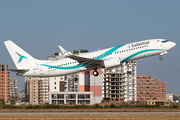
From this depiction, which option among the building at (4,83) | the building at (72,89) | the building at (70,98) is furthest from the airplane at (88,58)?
the building at (4,83)

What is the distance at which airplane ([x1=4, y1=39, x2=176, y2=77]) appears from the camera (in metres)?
51.0

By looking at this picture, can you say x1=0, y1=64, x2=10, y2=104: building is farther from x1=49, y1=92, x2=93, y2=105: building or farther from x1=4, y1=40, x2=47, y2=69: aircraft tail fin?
x1=4, y1=40, x2=47, y2=69: aircraft tail fin

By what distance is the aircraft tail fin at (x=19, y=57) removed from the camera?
56.1m

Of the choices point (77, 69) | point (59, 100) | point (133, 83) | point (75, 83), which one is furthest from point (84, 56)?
point (133, 83)

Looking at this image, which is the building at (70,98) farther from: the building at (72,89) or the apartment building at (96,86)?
the apartment building at (96,86)

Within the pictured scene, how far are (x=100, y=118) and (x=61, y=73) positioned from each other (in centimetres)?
1658

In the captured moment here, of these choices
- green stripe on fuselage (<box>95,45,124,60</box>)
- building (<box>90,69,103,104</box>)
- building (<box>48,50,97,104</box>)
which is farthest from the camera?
building (<box>90,69,103,104</box>)

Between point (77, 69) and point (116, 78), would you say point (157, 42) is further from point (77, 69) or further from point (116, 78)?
point (116, 78)

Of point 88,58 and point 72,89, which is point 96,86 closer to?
point 72,89

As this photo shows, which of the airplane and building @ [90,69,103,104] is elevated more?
the airplane

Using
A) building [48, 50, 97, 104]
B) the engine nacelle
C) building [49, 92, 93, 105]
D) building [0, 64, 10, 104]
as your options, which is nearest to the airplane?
the engine nacelle

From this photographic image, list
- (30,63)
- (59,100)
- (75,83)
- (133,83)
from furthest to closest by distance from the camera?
(133,83) < (75,83) < (59,100) < (30,63)

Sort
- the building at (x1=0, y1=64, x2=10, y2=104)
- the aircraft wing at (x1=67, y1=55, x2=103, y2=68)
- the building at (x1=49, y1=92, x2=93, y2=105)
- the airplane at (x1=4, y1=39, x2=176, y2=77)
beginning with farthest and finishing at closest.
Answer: the building at (x1=0, y1=64, x2=10, y2=104) → the building at (x1=49, y1=92, x2=93, y2=105) → the airplane at (x1=4, y1=39, x2=176, y2=77) → the aircraft wing at (x1=67, y1=55, x2=103, y2=68)

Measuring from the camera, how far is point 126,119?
126 feet
